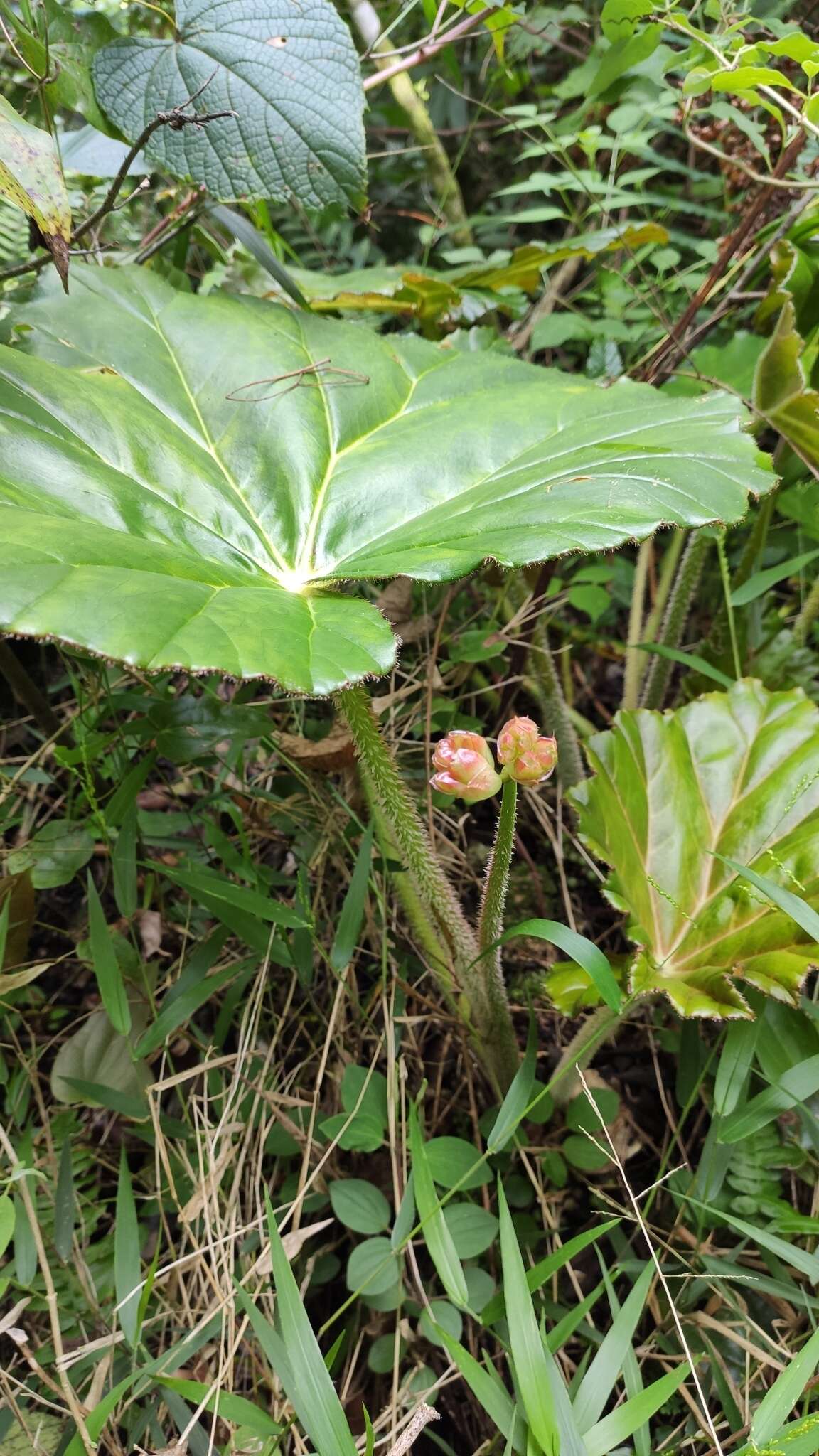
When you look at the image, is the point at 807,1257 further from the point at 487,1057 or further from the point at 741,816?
the point at 741,816

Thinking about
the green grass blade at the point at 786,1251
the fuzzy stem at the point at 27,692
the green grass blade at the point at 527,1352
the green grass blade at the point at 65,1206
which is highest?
the fuzzy stem at the point at 27,692

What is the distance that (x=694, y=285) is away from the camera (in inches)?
79.4

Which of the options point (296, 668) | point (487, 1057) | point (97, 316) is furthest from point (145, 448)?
point (487, 1057)

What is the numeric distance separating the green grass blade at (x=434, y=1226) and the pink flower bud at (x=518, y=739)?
17.7 inches

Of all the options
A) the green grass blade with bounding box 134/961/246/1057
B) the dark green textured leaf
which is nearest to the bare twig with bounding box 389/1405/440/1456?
the green grass blade with bounding box 134/961/246/1057

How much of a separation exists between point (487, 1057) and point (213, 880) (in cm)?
46

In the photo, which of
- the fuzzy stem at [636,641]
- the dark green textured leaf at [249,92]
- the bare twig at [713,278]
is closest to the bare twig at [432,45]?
the dark green textured leaf at [249,92]

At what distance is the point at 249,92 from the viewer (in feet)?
3.77

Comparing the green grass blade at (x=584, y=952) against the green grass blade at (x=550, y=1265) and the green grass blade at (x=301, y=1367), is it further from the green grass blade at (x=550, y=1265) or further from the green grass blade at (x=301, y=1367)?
the green grass blade at (x=301, y=1367)

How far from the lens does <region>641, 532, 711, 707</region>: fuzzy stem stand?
148cm

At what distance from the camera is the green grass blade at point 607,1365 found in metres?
0.84

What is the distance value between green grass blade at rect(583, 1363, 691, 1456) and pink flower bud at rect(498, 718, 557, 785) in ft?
1.94

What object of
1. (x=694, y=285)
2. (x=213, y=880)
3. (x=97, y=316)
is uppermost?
(x=97, y=316)

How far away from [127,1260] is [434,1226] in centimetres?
38
